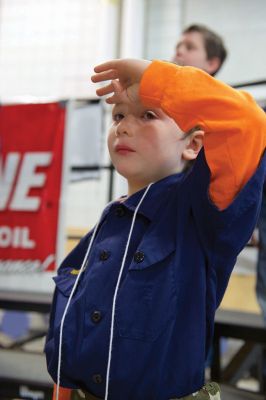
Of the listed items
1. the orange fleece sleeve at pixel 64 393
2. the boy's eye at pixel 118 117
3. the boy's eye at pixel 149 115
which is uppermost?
the boy's eye at pixel 149 115

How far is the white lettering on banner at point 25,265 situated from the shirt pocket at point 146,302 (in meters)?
1.64

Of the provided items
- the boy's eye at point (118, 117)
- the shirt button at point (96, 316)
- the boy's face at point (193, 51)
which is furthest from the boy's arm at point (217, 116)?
the boy's face at point (193, 51)

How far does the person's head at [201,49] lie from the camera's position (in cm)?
156

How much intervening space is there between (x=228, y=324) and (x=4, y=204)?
1.31 meters

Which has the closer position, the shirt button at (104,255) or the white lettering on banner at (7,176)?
the shirt button at (104,255)

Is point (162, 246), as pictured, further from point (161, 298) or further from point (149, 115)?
point (149, 115)

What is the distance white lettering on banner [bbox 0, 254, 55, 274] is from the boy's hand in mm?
1622

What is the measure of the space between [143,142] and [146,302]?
9.0 inches

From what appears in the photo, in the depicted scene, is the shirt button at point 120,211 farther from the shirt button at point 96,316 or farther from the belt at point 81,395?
the belt at point 81,395

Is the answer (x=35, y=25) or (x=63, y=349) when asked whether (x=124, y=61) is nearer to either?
(x=63, y=349)

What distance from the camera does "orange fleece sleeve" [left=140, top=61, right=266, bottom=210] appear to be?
52cm

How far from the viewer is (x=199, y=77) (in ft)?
1.75

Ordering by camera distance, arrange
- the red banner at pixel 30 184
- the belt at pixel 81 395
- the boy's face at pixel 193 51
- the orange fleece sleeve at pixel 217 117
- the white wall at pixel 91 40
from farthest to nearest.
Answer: the white wall at pixel 91 40
the red banner at pixel 30 184
the boy's face at pixel 193 51
the belt at pixel 81 395
the orange fleece sleeve at pixel 217 117

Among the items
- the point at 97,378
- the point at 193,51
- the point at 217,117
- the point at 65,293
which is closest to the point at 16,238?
the point at 193,51
